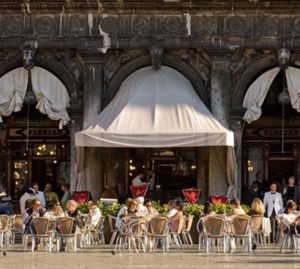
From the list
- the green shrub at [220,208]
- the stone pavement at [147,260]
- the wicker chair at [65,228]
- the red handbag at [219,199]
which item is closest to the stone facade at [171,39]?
the red handbag at [219,199]

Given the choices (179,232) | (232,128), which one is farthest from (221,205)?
(232,128)

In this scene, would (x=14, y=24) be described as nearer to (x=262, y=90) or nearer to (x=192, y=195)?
(x=192, y=195)

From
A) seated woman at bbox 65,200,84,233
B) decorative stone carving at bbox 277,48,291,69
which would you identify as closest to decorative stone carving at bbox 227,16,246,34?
decorative stone carving at bbox 277,48,291,69

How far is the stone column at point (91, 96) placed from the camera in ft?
95.5

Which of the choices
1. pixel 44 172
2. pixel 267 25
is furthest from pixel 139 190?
pixel 44 172

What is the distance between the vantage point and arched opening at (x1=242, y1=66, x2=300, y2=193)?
3303 centimetres

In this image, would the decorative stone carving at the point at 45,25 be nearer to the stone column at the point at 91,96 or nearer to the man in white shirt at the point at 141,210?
the stone column at the point at 91,96

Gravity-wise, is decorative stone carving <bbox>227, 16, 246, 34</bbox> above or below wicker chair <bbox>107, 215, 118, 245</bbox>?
above

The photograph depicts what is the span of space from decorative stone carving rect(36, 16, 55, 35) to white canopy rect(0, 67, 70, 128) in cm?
107

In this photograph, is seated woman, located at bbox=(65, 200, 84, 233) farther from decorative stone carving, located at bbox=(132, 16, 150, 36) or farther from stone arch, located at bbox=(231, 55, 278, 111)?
stone arch, located at bbox=(231, 55, 278, 111)

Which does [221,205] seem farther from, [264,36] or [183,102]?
[264,36]

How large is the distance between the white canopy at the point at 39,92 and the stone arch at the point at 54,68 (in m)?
0.10

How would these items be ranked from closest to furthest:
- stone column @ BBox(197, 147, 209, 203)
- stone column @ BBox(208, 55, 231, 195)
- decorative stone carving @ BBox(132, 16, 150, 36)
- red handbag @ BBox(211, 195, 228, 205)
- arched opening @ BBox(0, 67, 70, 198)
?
red handbag @ BBox(211, 195, 228, 205), stone column @ BBox(208, 55, 231, 195), decorative stone carving @ BBox(132, 16, 150, 36), stone column @ BBox(197, 147, 209, 203), arched opening @ BBox(0, 67, 70, 198)

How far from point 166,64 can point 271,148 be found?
5.70 metres
